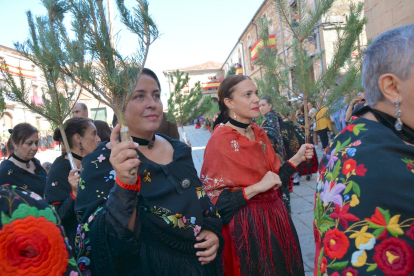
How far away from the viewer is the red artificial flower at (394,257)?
898 mm

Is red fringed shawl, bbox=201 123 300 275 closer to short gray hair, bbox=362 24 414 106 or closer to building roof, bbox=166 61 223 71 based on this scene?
short gray hair, bbox=362 24 414 106

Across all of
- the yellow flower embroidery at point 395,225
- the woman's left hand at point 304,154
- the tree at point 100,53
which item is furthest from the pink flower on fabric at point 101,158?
the woman's left hand at point 304,154

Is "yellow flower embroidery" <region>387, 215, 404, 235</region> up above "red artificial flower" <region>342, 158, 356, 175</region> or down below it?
below

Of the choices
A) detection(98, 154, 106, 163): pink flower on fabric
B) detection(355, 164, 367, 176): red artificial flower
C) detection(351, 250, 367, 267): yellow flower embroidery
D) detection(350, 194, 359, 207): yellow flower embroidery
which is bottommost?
detection(351, 250, 367, 267): yellow flower embroidery

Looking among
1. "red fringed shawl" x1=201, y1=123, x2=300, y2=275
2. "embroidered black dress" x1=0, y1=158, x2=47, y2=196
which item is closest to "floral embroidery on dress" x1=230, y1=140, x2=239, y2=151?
"red fringed shawl" x1=201, y1=123, x2=300, y2=275

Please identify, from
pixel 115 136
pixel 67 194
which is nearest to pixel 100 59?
pixel 115 136

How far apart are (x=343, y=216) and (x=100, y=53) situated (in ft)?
3.33

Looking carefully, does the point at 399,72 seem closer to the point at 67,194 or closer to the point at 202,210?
the point at 202,210

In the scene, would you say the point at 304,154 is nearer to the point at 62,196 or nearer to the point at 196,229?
the point at 196,229

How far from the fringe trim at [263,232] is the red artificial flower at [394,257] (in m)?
1.29

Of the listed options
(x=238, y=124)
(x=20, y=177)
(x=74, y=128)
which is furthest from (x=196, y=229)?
(x=20, y=177)

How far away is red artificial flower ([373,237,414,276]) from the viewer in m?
0.90

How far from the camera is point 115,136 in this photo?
1224mm

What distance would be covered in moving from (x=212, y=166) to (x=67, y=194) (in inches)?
46.3
